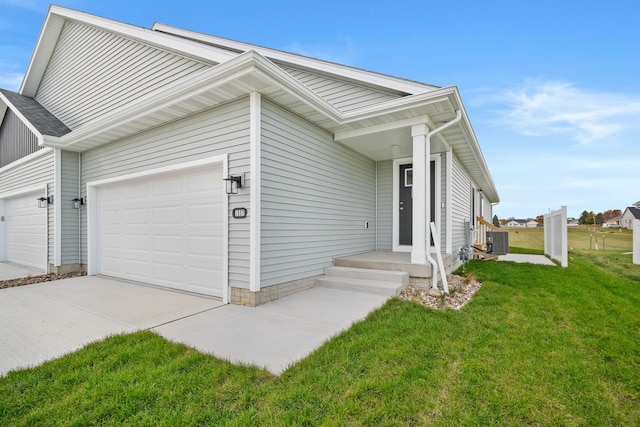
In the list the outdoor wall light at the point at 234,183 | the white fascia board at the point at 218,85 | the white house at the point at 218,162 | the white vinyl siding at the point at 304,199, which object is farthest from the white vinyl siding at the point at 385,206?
the outdoor wall light at the point at 234,183

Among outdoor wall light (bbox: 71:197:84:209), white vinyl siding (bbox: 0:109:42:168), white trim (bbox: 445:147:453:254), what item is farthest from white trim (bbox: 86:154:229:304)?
white trim (bbox: 445:147:453:254)

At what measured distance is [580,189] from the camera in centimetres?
2367

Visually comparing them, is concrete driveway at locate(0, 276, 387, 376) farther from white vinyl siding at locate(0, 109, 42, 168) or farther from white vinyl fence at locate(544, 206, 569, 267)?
white vinyl fence at locate(544, 206, 569, 267)

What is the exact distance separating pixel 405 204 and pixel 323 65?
3597 millimetres

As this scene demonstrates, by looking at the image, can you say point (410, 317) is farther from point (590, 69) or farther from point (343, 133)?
point (590, 69)

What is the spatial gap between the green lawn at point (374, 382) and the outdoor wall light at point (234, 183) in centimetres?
205

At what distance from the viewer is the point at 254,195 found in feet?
13.5

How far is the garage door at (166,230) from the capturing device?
185 inches

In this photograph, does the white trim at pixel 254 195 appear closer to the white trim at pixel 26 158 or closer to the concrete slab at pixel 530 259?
the white trim at pixel 26 158

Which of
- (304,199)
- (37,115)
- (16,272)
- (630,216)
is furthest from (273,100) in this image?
(630,216)

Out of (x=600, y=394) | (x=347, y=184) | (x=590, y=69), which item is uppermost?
(x=590, y=69)

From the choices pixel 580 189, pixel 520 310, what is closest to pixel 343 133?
pixel 520 310

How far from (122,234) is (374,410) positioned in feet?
21.1

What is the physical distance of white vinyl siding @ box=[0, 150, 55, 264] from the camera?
283 inches
